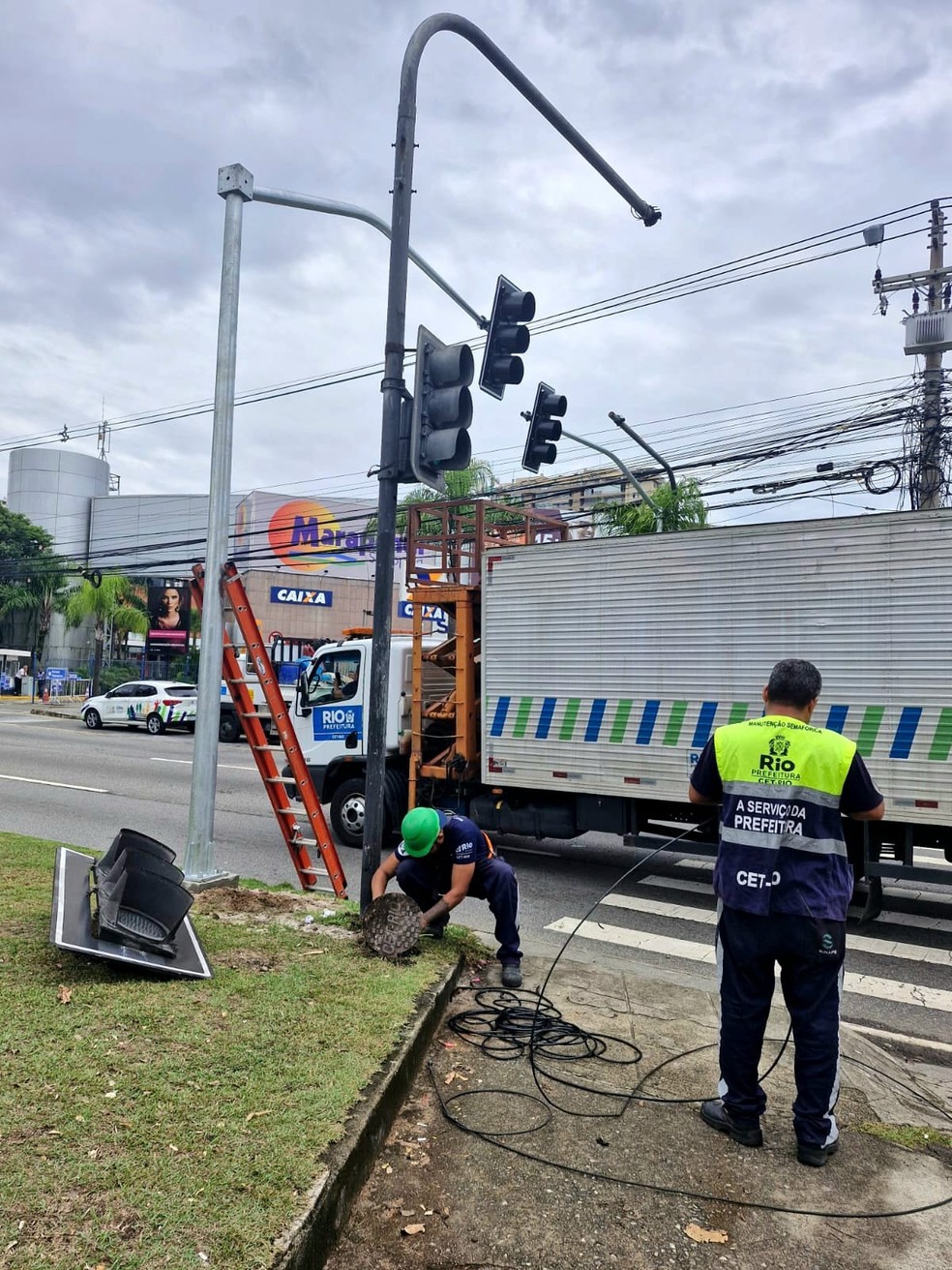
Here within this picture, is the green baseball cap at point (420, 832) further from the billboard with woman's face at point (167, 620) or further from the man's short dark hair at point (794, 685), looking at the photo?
the billboard with woman's face at point (167, 620)

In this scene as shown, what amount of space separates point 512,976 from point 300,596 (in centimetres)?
4063

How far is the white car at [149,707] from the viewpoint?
89.7 ft

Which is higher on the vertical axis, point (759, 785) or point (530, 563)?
point (530, 563)

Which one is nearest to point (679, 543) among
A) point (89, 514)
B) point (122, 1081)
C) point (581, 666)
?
point (581, 666)

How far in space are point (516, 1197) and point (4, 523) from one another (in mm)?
65212

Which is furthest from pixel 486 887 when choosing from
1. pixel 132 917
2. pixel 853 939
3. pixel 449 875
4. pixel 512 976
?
pixel 853 939

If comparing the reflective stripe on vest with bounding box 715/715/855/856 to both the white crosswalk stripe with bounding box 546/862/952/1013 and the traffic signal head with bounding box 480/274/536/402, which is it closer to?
the white crosswalk stripe with bounding box 546/862/952/1013

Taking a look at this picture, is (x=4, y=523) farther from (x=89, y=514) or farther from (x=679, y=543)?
(x=679, y=543)

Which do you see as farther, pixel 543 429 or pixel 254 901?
pixel 543 429

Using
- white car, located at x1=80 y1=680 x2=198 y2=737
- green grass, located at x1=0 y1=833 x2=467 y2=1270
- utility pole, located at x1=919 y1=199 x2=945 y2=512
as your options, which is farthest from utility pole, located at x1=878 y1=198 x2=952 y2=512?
white car, located at x1=80 y1=680 x2=198 y2=737

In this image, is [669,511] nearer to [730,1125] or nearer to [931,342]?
[931,342]

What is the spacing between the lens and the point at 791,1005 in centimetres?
358

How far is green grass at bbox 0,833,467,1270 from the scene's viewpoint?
8.39ft

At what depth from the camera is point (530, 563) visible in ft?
30.5
